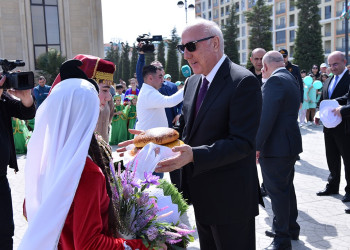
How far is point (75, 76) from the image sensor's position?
1931 millimetres

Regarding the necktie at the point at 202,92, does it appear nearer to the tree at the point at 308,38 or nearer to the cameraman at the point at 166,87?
the cameraman at the point at 166,87

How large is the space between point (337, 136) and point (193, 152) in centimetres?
430

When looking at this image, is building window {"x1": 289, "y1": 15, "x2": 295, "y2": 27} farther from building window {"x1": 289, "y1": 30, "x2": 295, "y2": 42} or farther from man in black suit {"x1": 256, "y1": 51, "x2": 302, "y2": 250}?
man in black suit {"x1": 256, "y1": 51, "x2": 302, "y2": 250}

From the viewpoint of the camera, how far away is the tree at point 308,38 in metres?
45.2

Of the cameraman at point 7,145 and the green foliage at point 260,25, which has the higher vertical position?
the green foliage at point 260,25

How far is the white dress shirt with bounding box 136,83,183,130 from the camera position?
4.95 m

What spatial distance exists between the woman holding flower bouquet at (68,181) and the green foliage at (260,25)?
169 ft

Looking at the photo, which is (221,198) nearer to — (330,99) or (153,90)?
(153,90)

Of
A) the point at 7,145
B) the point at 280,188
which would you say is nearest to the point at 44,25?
the point at 7,145

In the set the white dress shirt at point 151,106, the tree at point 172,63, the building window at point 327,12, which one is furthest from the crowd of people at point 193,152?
the building window at point 327,12

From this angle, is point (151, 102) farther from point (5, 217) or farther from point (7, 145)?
point (5, 217)

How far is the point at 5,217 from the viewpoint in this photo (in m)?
3.04

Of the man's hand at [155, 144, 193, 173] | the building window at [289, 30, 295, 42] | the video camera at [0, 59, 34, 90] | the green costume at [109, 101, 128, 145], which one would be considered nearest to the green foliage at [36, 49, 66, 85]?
the green costume at [109, 101, 128, 145]

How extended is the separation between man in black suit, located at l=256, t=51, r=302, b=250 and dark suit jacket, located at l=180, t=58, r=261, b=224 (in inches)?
57.9
